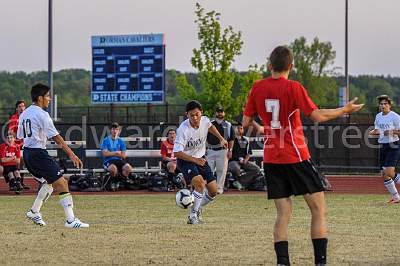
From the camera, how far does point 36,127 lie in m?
14.3

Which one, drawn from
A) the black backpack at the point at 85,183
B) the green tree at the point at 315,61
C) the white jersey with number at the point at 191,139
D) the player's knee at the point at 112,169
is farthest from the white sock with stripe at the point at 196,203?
the green tree at the point at 315,61

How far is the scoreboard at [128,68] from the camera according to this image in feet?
120

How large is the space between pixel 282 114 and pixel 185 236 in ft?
13.0

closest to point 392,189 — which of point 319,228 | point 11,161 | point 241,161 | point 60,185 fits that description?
point 241,161

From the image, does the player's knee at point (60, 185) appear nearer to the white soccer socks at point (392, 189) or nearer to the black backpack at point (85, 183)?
the white soccer socks at point (392, 189)

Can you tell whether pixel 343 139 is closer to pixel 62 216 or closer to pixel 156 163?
A: pixel 156 163

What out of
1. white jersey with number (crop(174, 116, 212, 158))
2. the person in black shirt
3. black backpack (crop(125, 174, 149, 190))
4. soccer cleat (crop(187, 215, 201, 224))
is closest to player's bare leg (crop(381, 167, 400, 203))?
the person in black shirt

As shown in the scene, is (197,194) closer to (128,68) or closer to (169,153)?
(169,153)

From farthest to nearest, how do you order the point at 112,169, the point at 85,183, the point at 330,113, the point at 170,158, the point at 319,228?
the point at 85,183
the point at 170,158
the point at 112,169
the point at 319,228
the point at 330,113

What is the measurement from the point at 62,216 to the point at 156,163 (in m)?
15.8

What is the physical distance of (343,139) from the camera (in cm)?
3612

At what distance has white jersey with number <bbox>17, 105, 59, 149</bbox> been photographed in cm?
1420

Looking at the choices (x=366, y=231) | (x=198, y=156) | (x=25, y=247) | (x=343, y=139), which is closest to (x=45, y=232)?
(x=25, y=247)

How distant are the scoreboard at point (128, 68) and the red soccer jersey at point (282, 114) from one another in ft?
88.0
